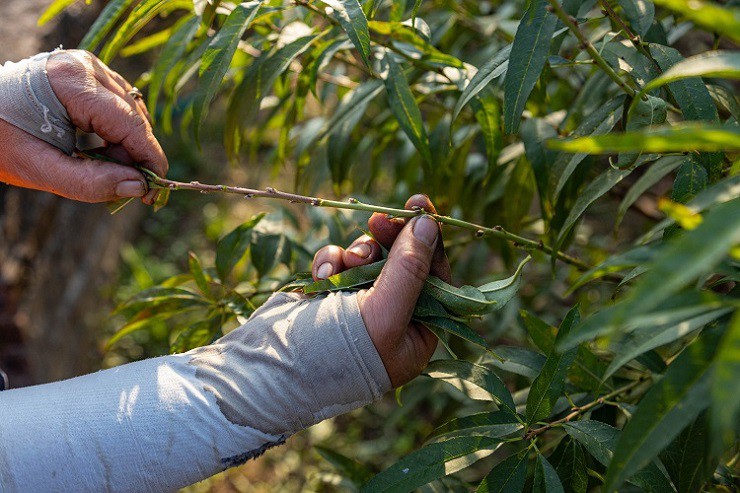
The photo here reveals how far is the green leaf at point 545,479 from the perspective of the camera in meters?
0.66

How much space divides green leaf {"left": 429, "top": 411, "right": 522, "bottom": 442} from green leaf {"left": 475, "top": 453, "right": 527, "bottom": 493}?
3 cm

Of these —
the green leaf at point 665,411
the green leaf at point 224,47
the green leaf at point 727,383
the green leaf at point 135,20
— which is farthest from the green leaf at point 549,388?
the green leaf at point 135,20

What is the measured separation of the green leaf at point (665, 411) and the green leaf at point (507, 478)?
0.67 feet

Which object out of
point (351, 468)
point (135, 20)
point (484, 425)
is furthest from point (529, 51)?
point (351, 468)

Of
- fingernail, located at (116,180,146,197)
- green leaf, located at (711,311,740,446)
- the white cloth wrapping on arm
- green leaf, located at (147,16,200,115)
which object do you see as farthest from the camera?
green leaf, located at (147,16,200,115)

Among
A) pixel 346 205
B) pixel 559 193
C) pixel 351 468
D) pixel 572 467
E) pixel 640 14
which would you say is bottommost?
pixel 351 468

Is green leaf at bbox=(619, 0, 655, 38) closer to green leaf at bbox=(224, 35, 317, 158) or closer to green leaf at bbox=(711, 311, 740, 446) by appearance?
green leaf at bbox=(224, 35, 317, 158)

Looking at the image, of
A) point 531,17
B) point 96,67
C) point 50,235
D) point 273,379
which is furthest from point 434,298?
point 50,235

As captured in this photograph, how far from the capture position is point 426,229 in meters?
0.74

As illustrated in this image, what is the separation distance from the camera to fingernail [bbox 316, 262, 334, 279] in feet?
2.65

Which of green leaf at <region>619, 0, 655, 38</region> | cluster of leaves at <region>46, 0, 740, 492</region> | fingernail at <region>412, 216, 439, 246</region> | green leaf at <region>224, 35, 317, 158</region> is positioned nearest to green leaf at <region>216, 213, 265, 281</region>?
cluster of leaves at <region>46, 0, 740, 492</region>

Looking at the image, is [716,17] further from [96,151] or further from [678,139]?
[96,151]

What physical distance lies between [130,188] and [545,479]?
55cm

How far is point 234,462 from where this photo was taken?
765 millimetres
